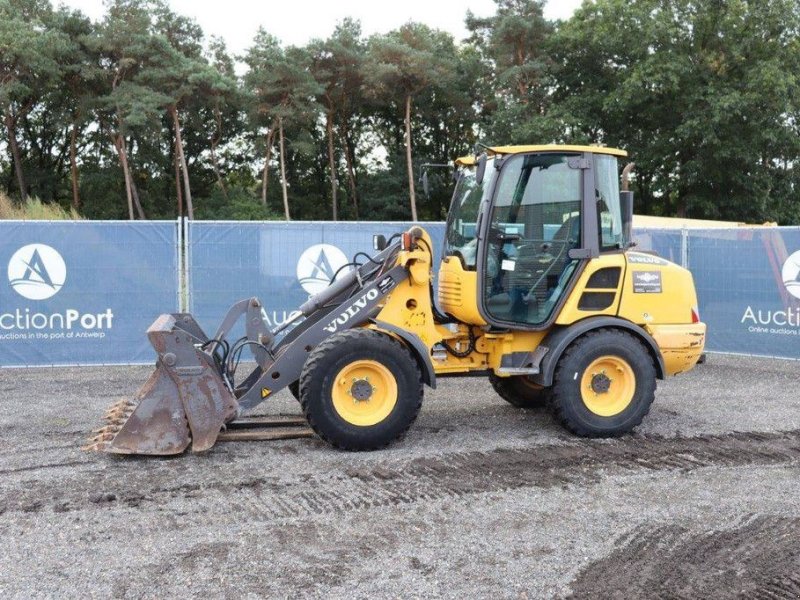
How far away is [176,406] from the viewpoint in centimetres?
553

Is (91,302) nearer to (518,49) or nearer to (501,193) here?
(501,193)

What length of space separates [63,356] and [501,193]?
6556mm

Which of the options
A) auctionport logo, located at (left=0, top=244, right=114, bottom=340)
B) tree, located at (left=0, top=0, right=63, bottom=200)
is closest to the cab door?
auctionport logo, located at (left=0, top=244, right=114, bottom=340)

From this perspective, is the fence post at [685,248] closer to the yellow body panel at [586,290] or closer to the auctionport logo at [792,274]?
the auctionport logo at [792,274]

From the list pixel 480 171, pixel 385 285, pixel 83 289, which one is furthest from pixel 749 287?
pixel 83 289

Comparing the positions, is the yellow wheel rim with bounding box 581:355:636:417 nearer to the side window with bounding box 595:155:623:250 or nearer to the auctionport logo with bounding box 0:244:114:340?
Answer: the side window with bounding box 595:155:623:250

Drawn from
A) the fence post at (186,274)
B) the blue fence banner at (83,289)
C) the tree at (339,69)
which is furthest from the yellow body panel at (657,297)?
the tree at (339,69)

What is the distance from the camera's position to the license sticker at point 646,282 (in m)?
6.50

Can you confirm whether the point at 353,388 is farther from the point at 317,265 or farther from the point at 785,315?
the point at 785,315

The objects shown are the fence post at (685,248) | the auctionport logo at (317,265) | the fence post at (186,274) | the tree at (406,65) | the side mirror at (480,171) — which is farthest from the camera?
the tree at (406,65)

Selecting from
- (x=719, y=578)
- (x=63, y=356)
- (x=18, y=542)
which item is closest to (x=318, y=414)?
(x=18, y=542)

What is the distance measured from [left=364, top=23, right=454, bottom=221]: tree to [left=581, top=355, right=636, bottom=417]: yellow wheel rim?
96.1 ft

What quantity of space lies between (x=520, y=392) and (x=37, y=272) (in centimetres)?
641

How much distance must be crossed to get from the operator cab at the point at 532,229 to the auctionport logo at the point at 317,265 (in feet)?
14.5
